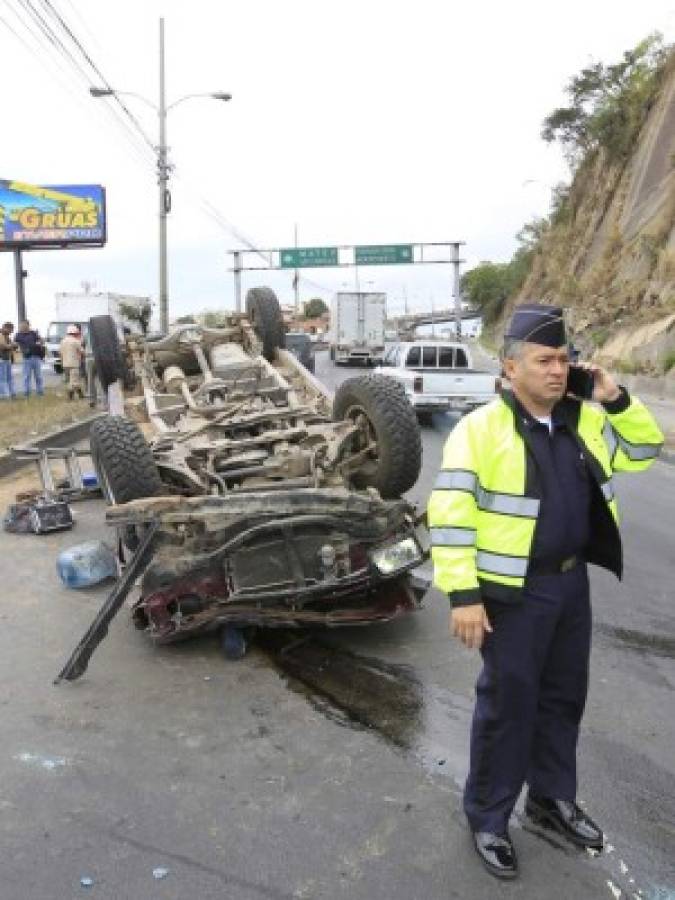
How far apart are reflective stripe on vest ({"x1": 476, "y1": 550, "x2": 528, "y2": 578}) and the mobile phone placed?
25.0 inches

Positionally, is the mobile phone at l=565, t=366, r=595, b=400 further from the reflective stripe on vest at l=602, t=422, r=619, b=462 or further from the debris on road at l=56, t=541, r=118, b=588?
the debris on road at l=56, t=541, r=118, b=588

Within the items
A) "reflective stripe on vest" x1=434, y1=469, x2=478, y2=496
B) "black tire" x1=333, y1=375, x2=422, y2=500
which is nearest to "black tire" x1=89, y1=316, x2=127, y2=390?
"black tire" x1=333, y1=375, x2=422, y2=500

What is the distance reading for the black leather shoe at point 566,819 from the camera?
3.06 metres

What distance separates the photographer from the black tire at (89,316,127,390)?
822cm

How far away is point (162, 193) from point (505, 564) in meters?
25.2

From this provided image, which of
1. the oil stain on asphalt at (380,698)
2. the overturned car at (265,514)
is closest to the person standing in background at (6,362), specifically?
the overturned car at (265,514)

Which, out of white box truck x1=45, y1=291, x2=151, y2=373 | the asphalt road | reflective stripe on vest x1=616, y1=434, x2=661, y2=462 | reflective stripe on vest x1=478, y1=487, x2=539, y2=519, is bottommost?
the asphalt road

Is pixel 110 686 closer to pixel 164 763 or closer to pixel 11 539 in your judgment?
pixel 164 763

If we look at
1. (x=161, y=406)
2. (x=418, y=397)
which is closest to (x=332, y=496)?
(x=161, y=406)

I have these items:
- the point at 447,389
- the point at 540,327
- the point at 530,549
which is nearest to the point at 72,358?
the point at 447,389

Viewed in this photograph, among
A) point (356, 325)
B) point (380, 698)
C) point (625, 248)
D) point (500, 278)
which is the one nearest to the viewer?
point (380, 698)

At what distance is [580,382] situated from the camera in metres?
3.06

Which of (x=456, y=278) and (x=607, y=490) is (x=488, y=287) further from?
(x=607, y=490)

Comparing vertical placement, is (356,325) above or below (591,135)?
below
